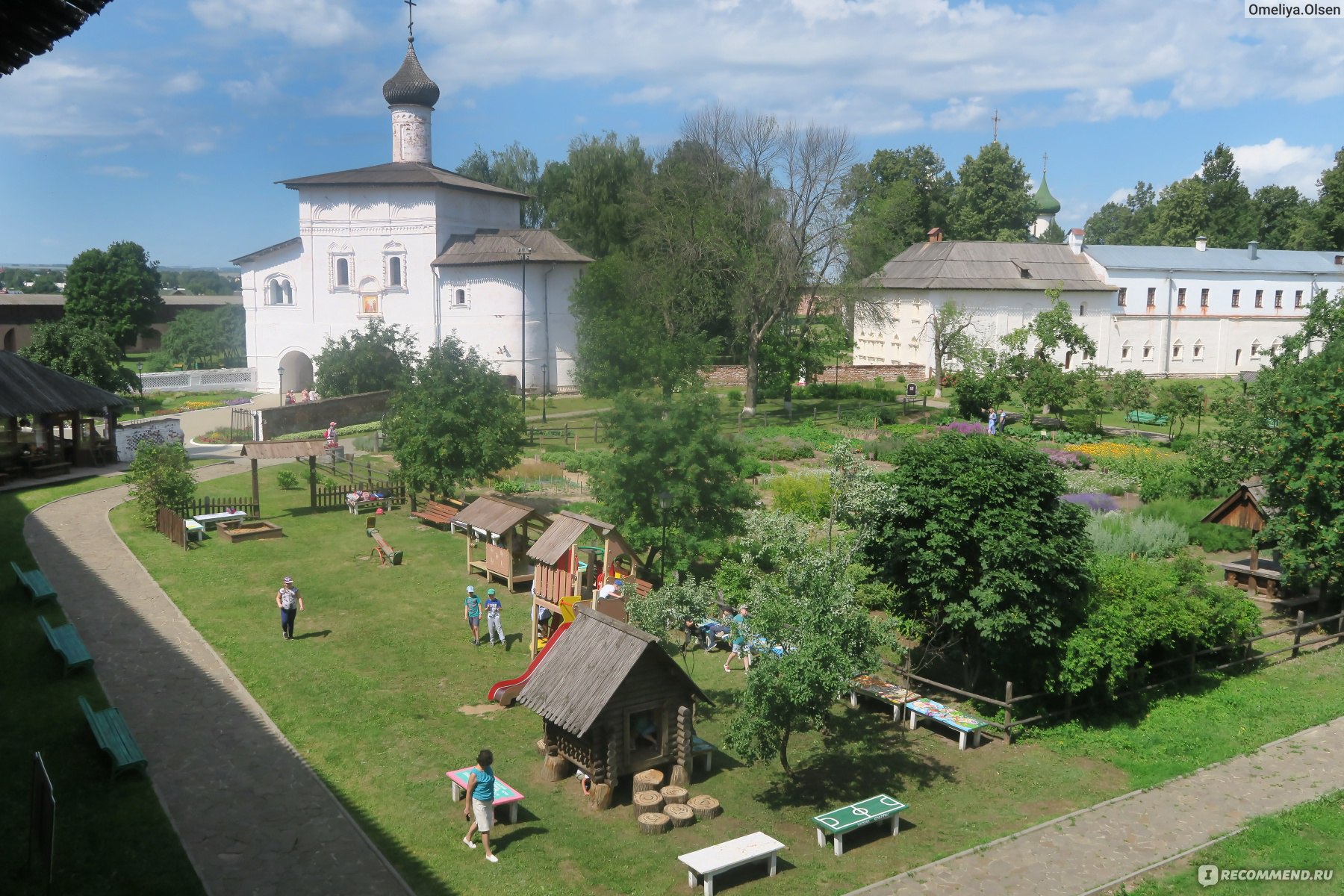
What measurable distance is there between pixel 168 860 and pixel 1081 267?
183 ft

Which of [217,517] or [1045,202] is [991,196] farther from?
[217,517]

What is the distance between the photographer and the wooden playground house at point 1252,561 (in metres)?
20.1

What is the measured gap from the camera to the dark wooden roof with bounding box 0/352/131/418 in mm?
28188

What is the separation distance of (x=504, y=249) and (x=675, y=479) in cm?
3263

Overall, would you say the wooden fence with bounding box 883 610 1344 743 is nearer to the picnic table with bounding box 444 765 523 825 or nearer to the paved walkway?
the picnic table with bounding box 444 765 523 825

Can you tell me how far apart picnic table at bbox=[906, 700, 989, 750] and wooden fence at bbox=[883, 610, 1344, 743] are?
248 millimetres

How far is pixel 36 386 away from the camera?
2923 centimetres

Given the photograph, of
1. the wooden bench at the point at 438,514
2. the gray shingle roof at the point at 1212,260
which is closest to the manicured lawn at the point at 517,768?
the wooden bench at the point at 438,514

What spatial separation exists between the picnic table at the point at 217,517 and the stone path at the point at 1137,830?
1812 centimetres

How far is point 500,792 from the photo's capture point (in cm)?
1151

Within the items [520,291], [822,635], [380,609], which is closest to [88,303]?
[520,291]

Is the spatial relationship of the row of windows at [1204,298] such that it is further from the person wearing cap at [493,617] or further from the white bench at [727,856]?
the white bench at [727,856]

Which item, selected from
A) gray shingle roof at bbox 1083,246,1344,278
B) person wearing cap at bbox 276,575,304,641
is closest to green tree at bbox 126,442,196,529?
person wearing cap at bbox 276,575,304,641

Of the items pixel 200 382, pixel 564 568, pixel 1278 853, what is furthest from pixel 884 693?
pixel 200 382
